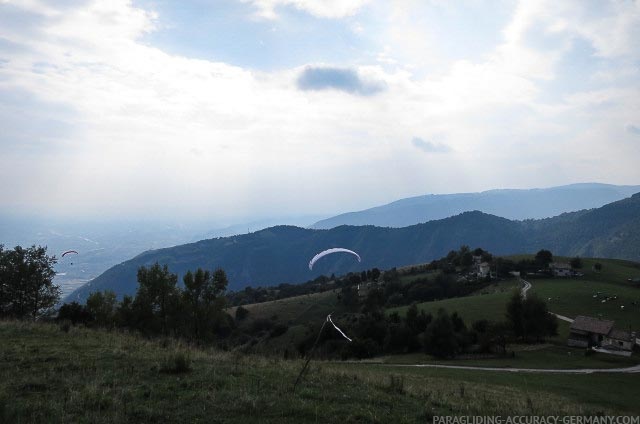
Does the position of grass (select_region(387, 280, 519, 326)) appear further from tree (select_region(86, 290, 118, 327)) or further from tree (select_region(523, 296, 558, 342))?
tree (select_region(86, 290, 118, 327))

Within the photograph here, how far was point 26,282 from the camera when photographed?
39031 millimetres

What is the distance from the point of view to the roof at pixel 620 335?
190ft

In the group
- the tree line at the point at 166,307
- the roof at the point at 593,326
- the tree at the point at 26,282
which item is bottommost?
the roof at the point at 593,326

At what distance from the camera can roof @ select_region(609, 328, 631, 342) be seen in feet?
190

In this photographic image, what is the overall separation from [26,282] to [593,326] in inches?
2831

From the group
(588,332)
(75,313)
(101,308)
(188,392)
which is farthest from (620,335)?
(75,313)

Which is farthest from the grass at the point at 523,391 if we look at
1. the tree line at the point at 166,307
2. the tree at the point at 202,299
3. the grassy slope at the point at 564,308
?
the tree line at the point at 166,307

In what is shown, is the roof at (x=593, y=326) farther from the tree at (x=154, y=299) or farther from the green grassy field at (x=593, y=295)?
the tree at (x=154, y=299)

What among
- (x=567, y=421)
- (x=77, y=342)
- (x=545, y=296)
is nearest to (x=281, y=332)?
(x=545, y=296)

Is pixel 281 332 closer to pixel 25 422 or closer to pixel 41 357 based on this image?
pixel 41 357

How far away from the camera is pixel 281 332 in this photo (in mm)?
90500

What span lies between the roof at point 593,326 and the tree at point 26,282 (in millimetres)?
69047

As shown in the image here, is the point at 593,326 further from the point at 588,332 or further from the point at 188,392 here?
the point at 188,392

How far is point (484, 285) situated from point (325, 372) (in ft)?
357
